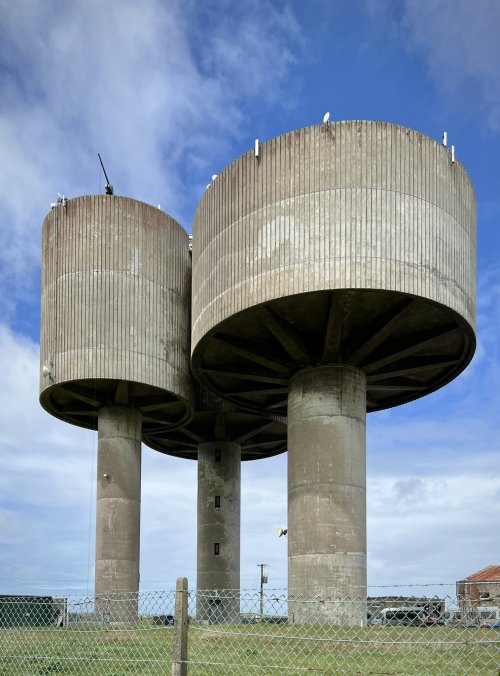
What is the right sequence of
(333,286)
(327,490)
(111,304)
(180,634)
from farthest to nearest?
(111,304), (327,490), (333,286), (180,634)

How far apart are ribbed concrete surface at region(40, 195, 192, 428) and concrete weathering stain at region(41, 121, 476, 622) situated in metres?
0.06

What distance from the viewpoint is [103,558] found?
30.1 metres

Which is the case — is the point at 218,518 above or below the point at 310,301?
below

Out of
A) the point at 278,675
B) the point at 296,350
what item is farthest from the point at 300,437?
the point at 278,675

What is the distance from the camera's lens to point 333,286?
20047 mm

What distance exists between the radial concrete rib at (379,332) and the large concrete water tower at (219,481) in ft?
36.7

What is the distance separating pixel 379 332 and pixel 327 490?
4703 millimetres

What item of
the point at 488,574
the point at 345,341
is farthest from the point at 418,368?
the point at 488,574

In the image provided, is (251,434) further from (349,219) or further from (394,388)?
(349,219)

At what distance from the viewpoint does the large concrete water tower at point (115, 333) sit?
2928 centimetres

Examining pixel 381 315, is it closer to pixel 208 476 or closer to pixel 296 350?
pixel 296 350

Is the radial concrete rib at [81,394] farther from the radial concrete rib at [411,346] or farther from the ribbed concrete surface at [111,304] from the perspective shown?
the radial concrete rib at [411,346]

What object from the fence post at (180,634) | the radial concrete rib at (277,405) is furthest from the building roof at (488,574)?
the fence post at (180,634)

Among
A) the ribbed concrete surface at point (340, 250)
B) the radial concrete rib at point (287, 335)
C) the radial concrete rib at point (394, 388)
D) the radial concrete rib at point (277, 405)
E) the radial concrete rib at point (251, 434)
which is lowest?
the radial concrete rib at point (251, 434)
